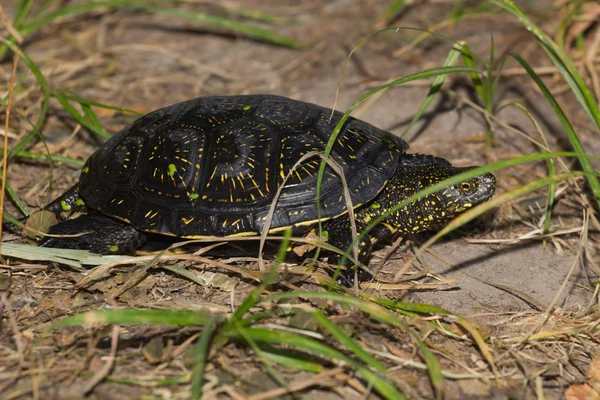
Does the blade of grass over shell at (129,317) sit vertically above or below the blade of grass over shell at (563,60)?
below

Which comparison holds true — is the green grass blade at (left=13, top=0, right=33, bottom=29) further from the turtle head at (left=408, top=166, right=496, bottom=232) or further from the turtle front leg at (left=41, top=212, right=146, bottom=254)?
the turtle head at (left=408, top=166, right=496, bottom=232)

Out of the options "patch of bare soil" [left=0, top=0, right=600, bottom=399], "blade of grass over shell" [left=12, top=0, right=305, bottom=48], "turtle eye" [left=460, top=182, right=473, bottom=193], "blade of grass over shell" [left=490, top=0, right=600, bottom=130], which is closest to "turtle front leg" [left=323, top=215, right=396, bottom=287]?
"patch of bare soil" [left=0, top=0, right=600, bottom=399]

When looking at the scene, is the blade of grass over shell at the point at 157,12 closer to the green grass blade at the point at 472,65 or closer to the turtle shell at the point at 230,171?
the turtle shell at the point at 230,171

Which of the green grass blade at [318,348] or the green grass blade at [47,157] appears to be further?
the green grass blade at [47,157]

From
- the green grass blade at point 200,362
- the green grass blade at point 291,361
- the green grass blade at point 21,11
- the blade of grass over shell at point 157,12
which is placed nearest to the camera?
the green grass blade at point 200,362

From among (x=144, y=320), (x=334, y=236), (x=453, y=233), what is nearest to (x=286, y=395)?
(x=144, y=320)

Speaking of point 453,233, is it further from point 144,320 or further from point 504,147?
point 144,320

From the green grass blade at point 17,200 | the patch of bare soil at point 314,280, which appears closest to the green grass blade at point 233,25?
the patch of bare soil at point 314,280
